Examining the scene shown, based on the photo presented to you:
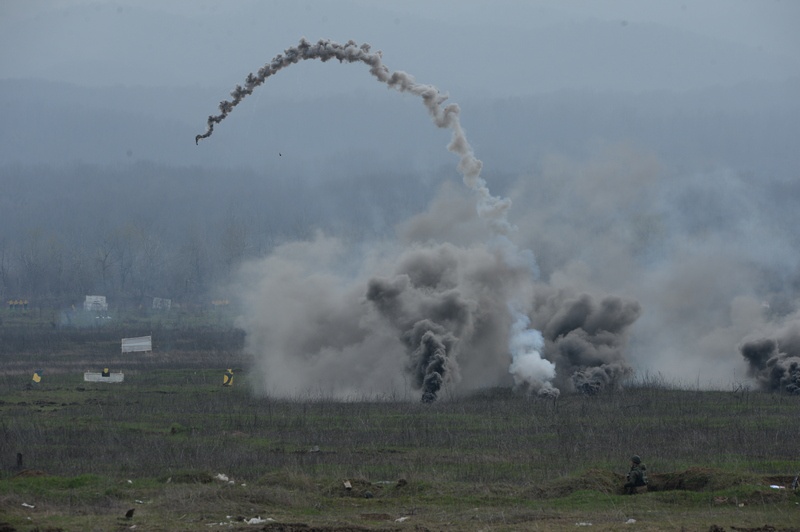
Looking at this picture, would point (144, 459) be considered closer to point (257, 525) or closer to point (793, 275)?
point (257, 525)

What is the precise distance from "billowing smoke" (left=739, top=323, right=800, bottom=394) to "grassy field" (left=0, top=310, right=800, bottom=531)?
2.15 metres

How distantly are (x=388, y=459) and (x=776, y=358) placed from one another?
2831cm

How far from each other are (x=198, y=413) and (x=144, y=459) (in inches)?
508

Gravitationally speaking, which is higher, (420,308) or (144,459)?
(420,308)

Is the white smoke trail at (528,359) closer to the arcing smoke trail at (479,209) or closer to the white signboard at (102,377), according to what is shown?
the arcing smoke trail at (479,209)

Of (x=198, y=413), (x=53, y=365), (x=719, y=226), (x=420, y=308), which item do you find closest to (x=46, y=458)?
(x=198, y=413)

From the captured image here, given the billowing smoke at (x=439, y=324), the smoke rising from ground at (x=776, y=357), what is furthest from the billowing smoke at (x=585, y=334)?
the smoke rising from ground at (x=776, y=357)

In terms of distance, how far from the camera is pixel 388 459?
130 ft

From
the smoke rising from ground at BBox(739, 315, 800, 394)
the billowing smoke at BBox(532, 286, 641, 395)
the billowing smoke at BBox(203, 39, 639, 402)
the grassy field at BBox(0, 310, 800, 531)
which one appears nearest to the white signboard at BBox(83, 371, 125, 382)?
the grassy field at BBox(0, 310, 800, 531)

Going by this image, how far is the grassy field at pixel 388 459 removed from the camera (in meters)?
29.6

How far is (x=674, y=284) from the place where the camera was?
254 feet

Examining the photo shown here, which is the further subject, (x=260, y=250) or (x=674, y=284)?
(x=260, y=250)

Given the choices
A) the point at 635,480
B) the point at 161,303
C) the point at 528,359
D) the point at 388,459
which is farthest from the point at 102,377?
the point at 161,303

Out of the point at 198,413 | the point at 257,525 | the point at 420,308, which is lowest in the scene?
the point at 257,525
